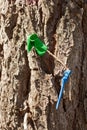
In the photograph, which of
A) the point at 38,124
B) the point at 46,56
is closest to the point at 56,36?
the point at 46,56

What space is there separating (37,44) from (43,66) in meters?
0.16

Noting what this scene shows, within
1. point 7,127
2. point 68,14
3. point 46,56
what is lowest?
point 7,127

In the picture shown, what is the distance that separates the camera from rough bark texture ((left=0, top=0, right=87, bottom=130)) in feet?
8.16

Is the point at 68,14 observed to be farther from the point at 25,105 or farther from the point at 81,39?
the point at 25,105

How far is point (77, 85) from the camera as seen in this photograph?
8.40 feet

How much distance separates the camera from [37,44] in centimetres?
242

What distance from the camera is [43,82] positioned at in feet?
8.14

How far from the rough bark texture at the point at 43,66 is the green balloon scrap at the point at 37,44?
8 centimetres

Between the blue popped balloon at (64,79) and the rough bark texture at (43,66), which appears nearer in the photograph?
the blue popped balloon at (64,79)

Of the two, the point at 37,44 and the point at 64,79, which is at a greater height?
the point at 37,44

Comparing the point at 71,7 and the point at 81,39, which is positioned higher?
the point at 71,7

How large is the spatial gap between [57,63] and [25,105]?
0.31 m

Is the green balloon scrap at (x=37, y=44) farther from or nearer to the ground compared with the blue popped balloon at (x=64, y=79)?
farther from the ground

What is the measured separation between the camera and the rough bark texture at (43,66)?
2.49m
